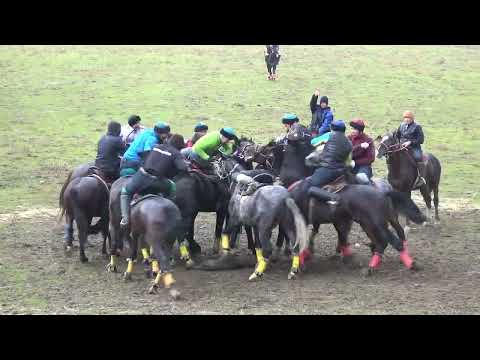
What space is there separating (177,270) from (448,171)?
12094mm

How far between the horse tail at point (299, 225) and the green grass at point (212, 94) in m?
8.35

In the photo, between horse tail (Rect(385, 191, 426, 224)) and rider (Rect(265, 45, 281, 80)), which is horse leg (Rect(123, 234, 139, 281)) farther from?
rider (Rect(265, 45, 281, 80))

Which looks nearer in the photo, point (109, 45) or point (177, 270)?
point (177, 270)

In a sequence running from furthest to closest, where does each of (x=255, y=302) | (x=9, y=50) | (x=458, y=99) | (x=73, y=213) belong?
(x=9, y=50) → (x=458, y=99) → (x=73, y=213) → (x=255, y=302)

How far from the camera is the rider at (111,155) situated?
600 inches

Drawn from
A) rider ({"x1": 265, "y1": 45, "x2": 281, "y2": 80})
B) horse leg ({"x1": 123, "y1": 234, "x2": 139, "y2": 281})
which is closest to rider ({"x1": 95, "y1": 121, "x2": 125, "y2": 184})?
horse leg ({"x1": 123, "y1": 234, "x2": 139, "y2": 281})

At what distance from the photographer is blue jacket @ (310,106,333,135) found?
16.5m

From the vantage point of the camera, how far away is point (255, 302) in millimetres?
12383

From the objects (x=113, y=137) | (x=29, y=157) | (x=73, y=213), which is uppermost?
(x=113, y=137)

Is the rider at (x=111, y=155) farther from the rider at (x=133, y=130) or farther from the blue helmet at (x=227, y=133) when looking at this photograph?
the blue helmet at (x=227, y=133)

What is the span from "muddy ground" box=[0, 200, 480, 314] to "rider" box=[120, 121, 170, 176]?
1.74 metres

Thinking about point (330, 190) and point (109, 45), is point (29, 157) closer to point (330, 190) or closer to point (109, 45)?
point (330, 190)

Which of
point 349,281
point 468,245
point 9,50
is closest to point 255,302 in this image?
point 349,281

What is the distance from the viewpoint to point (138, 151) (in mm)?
14312
